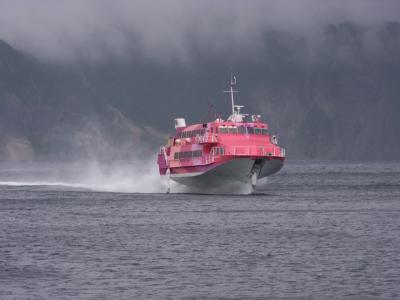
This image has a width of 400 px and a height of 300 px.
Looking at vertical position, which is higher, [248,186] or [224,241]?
[248,186]

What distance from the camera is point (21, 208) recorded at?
88.0 meters

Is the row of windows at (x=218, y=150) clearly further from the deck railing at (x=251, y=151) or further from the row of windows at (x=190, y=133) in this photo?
the row of windows at (x=190, y=133)

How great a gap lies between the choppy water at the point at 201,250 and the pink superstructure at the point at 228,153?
3.10 meters

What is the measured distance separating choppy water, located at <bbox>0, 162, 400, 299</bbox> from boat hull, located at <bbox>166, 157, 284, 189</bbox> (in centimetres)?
272

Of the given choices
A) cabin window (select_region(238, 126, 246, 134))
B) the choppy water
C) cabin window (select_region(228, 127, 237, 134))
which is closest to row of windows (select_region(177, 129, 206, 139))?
cabin window (select_region(228, 127, 237, 134))

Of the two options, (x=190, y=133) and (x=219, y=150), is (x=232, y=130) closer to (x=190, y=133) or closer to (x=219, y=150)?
(x=219, y=150)

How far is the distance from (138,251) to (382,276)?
51.6ft

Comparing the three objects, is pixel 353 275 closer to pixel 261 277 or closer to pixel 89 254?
pixel 261 277

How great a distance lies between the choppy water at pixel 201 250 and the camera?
42.3 meters

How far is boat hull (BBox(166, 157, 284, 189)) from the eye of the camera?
3509 inches

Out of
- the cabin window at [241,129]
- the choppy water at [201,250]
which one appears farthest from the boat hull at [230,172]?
the cabin window at [241,129]

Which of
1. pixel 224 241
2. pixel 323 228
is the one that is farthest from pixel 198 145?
pixel 224 241

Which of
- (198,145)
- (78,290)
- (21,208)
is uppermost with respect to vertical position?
(198,145)

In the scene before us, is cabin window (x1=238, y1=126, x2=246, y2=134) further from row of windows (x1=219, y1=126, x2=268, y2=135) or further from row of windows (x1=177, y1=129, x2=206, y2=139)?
row of windows (x1=177, y1=129, x2=206, y2=139)
